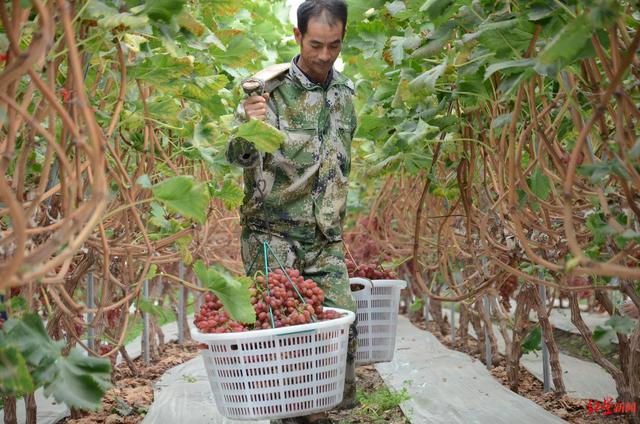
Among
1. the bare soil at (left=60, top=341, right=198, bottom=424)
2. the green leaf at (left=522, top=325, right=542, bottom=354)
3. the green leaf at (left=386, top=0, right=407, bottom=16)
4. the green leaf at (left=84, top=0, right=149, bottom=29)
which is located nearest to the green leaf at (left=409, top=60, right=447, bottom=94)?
the green leaf at (left=386, top=0, right=407, bottom=16)

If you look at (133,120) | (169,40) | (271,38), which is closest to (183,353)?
(271,38)

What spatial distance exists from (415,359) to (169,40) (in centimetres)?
417

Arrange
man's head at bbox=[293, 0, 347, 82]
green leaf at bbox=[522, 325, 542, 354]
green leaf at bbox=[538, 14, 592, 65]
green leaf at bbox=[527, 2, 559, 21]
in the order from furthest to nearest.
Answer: green leaf at bbox=[522, 325, 542, 354] < man's head at bbox=[293, 0, 347, 82] < green leaf at bbox=[527, 2, 559, 21] < green leaf at bbox=[538, 14, 592, 65]

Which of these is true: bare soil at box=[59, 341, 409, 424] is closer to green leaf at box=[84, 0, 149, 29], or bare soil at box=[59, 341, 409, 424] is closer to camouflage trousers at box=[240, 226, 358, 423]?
camouflage trousers at box=[240, 226, 358, 423]

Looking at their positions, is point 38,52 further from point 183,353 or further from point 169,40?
point 183,353

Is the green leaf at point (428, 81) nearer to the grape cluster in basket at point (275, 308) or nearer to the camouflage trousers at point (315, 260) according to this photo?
the grape cluster in basket at point (275, 308)

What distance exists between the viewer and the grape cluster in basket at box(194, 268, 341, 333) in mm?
2619

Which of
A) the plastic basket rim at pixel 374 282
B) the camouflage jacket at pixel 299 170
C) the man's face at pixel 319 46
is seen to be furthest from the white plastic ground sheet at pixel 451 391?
the man's face at pixel 319 46

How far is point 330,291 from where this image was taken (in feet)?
11.1

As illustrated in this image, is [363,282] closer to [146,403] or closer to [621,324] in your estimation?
[146,403]

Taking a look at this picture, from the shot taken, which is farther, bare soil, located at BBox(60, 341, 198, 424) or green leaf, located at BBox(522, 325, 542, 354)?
green leaf, located at BBox(522, 325, 542, 354)

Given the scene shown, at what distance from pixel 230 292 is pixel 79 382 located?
0.81 m

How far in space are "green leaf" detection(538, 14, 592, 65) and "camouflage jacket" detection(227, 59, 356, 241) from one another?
184 cm

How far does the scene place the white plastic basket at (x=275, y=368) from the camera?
254 centimetres
